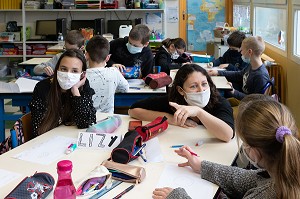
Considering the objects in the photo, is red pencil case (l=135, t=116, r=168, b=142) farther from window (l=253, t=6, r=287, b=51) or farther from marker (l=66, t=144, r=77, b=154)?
window (l=253, t=6, r=287, b=51)

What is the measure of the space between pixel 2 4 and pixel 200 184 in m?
7.14

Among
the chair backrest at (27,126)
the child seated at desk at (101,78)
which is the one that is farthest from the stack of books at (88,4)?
the chair backrest at (27,126)

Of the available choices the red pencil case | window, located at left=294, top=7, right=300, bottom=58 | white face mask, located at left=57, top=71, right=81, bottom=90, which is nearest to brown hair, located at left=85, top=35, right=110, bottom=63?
white face mask, located at left=57, top=71, right=81, bottom=90

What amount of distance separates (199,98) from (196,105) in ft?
0.16

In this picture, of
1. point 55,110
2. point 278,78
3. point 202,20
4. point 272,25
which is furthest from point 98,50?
point 202,20

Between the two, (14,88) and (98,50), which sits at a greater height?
(98,50)

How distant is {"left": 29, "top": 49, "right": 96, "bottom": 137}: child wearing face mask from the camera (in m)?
2.36

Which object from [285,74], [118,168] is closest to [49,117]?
[118,168]

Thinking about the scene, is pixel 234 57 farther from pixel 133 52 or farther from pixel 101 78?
pixel 101 78

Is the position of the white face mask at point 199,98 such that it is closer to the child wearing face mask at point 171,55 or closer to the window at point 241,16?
the child wearing face mask at point 171,55

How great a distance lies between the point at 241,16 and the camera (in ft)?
25.0

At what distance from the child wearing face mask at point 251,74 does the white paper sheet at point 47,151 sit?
6.97ft

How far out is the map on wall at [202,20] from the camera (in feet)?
26.9

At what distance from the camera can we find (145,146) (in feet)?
6.47
